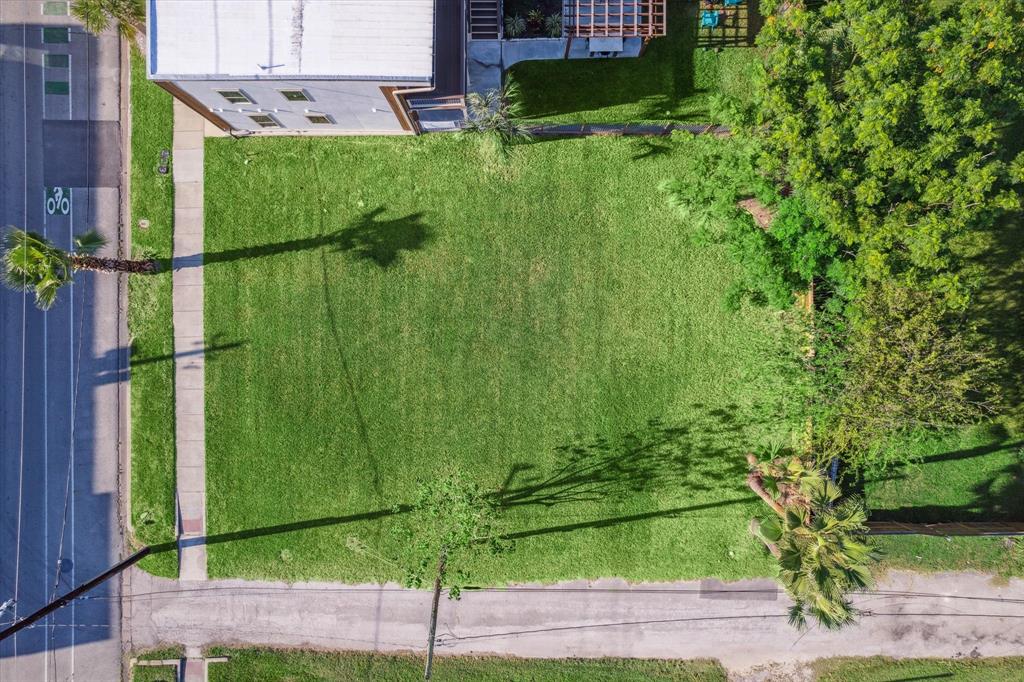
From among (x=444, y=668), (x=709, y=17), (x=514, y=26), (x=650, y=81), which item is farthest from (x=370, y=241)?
(x=444, y=668)

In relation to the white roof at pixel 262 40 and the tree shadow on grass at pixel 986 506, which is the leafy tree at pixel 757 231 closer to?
the white roof at pixel 262 40

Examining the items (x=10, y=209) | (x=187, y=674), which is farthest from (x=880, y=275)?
(x=10, y=209)

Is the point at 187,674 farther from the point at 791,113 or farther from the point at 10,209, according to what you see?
the point at 791,113

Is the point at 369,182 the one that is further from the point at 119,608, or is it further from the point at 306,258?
the point at 119,608

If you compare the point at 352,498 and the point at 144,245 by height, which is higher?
the point at 144,245

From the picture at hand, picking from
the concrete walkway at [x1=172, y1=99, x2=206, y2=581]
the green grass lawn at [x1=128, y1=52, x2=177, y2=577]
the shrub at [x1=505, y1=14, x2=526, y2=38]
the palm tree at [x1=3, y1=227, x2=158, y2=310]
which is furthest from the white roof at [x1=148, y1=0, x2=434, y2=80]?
the palm tree at [x1=3, y1=227, x2=158, y2=310]

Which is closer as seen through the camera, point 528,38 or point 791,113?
point 791,113

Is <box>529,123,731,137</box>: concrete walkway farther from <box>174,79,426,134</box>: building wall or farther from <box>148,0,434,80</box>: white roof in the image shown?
<box>148,0,434,80</box>: white roof

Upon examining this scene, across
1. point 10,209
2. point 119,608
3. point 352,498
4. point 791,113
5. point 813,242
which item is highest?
point 791,113
